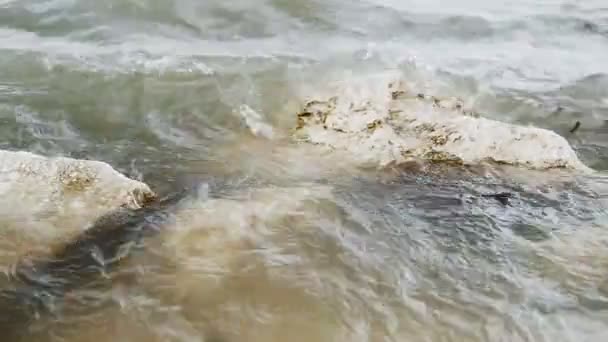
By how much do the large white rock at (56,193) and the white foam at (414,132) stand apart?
5.37 feet

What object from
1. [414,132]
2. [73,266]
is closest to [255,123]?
[414,132]

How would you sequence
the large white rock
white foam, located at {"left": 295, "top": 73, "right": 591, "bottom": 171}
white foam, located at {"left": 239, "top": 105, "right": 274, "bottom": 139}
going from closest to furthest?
the large white rock, white foam, located at {"left": 295, "top": 73, "right": 591, "bottom": 171}, white foam, located at {"left": 239, "top": 105, "right": 274, "bottom": 139}

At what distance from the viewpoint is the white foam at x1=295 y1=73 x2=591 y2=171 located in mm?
4848

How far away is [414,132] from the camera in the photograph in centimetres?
510

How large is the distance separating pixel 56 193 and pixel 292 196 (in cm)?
151

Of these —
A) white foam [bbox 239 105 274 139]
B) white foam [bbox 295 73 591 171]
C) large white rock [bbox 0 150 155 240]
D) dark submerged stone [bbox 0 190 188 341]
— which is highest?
white foam [bbox 295 73 591 171]

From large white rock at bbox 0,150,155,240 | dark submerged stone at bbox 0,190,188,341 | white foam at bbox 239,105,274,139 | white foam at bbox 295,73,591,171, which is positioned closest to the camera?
dark submerged stone at bbox 0,190,188,341

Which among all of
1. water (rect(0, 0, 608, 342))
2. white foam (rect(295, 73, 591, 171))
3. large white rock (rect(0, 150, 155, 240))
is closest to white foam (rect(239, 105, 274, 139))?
water (rect(0, 0, 608, 342))

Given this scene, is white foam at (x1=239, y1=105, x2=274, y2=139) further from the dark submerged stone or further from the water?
the dark submerged stone

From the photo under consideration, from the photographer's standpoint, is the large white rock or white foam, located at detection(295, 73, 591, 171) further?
white foam, located at detection(295, 73, 591, 171)

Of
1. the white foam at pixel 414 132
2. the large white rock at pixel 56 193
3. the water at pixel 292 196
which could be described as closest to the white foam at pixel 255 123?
the water at pixel 292 196

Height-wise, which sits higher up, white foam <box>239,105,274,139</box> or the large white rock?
white foam <box>239,105,274,139</box>

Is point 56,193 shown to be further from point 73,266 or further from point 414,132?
point 414,132

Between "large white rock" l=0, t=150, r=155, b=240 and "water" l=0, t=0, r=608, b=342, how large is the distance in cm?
5
